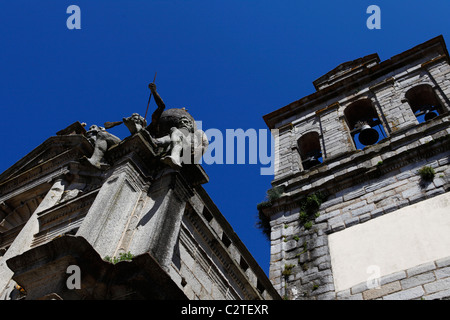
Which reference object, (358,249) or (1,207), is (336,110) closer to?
(358,249)

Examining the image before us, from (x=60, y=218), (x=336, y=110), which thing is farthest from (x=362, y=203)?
(x=60, y=218)

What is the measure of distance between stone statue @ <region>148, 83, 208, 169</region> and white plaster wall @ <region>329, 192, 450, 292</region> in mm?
4818

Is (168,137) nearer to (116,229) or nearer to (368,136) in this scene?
(116,229)

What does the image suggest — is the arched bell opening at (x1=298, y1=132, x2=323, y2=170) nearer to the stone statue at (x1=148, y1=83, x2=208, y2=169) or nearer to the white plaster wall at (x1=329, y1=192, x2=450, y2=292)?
the white plaster wall at (x1=329, y1=192, x2=450, y2=292)

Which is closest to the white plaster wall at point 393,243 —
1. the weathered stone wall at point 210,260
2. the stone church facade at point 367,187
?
the stone church facade at point 367,187

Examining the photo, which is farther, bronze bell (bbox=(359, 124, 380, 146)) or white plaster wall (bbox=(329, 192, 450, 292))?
bronze bell (bbox=(359, 124, 380, 146))

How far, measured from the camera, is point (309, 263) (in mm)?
10117

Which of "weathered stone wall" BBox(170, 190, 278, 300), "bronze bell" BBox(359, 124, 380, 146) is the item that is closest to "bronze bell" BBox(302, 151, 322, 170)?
"bronze bell" BBox(359, 124, 380, 146)

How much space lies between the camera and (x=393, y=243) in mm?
9320

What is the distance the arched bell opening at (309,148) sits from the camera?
14484 mm

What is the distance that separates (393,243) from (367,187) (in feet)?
7.17

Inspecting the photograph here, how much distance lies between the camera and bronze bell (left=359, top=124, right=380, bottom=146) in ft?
45.3

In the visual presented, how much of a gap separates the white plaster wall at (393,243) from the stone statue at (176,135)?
4.82 meters

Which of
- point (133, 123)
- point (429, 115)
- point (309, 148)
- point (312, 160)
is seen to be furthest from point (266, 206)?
point (133, 123)
